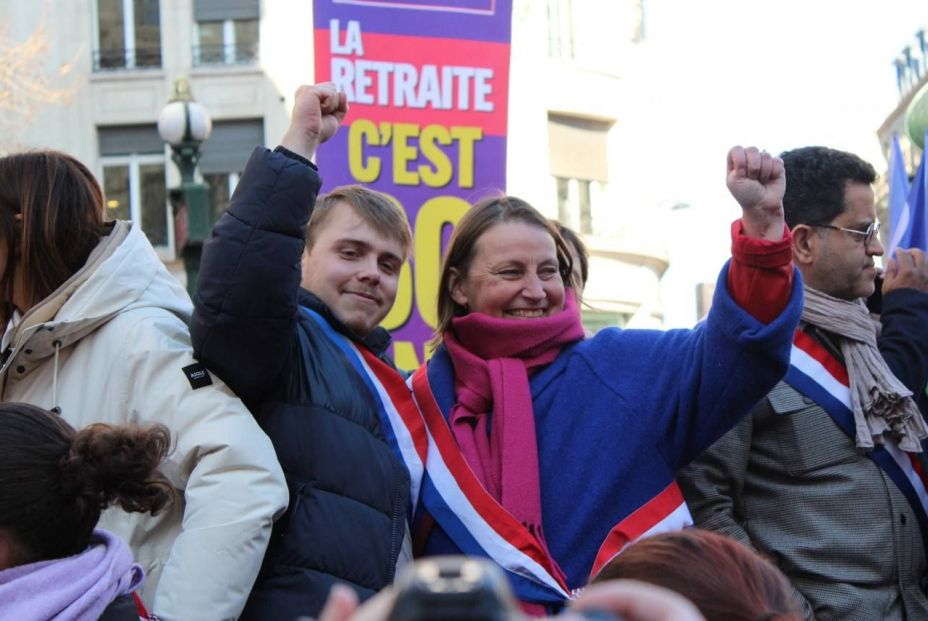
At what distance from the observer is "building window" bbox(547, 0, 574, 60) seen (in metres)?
23.9

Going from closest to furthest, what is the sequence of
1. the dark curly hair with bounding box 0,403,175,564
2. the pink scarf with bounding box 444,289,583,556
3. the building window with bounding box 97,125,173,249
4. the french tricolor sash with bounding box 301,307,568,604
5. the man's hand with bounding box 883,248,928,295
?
the dark curly hair with bounding box 0,403,175,564
the french tricolor sash with bounding box 301,307,568,604
the pink scarf with bounding box 444,289,583,556
the man's hand with bounding box 883,248,928,295
the building window with bounding box 97,125,173,249

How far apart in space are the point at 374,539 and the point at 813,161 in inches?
66.3

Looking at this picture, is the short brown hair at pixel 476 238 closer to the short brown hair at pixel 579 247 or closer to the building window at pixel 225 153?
the short brown hair at pixel 579 247

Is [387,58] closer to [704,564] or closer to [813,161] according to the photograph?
[813,161]

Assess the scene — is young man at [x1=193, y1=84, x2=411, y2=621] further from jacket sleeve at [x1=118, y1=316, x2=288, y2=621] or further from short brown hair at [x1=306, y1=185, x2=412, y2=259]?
short brown hair at [x1=306, y1=185, x2=412, y2=259]

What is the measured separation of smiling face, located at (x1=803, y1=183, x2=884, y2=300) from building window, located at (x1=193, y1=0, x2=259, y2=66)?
1940 centimetres

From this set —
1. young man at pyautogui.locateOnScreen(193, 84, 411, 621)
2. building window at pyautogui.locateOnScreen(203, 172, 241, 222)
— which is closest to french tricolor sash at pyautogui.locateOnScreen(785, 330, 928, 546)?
young man at pyautogui.locateOnScreen(193, 84, 411, 621)

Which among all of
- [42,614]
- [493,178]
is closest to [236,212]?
[42,614]

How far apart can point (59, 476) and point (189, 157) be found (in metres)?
8.86

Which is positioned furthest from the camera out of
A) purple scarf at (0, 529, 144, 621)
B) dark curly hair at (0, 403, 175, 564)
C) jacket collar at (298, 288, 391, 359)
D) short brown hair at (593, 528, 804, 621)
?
jacket collar at (298, 288, 391, 359)

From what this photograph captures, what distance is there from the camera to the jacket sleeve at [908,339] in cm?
379

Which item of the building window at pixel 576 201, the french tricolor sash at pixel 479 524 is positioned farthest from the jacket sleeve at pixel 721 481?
the building window at pixel 576 201

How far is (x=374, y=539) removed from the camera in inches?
111

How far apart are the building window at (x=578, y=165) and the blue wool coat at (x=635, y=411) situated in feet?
64.6
